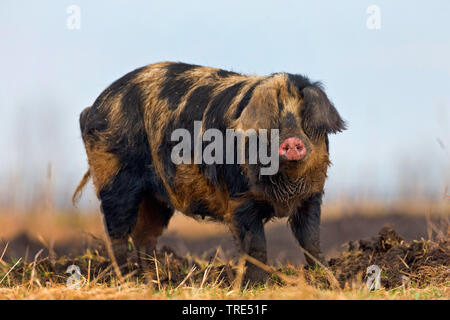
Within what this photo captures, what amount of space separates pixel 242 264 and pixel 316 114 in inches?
50.6

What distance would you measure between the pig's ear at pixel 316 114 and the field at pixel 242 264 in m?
1.05

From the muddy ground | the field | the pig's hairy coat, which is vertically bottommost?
→ the muddy ground

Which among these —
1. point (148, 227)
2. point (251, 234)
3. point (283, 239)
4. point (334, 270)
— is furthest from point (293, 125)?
point (283, 239)

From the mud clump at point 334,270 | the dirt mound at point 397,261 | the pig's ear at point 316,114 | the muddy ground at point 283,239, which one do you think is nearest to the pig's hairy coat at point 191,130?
the pig's ear at point 316,114

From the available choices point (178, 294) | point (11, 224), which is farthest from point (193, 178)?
point (11, 224)

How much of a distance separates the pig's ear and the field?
1.05m

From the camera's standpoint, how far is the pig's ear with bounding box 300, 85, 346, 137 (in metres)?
4.99

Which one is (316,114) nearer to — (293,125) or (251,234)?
(293,125)

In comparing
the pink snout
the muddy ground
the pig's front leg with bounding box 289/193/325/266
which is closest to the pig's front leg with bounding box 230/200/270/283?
the pig's front leg with bounding box 289/193/325/266

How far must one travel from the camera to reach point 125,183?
6102 mm

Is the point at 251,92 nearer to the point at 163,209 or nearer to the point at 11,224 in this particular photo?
the point at 163,209

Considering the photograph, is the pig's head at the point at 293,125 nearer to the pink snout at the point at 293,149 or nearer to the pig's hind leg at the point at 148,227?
the pink snout at the point at 293,149

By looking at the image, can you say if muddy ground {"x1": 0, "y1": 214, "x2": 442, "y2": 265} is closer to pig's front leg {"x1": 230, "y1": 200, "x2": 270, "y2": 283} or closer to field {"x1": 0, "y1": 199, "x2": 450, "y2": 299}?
field {"x1": 0, "y1": 199, "x2": 450, "y2": 299}

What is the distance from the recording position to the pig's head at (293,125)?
16.1ft
